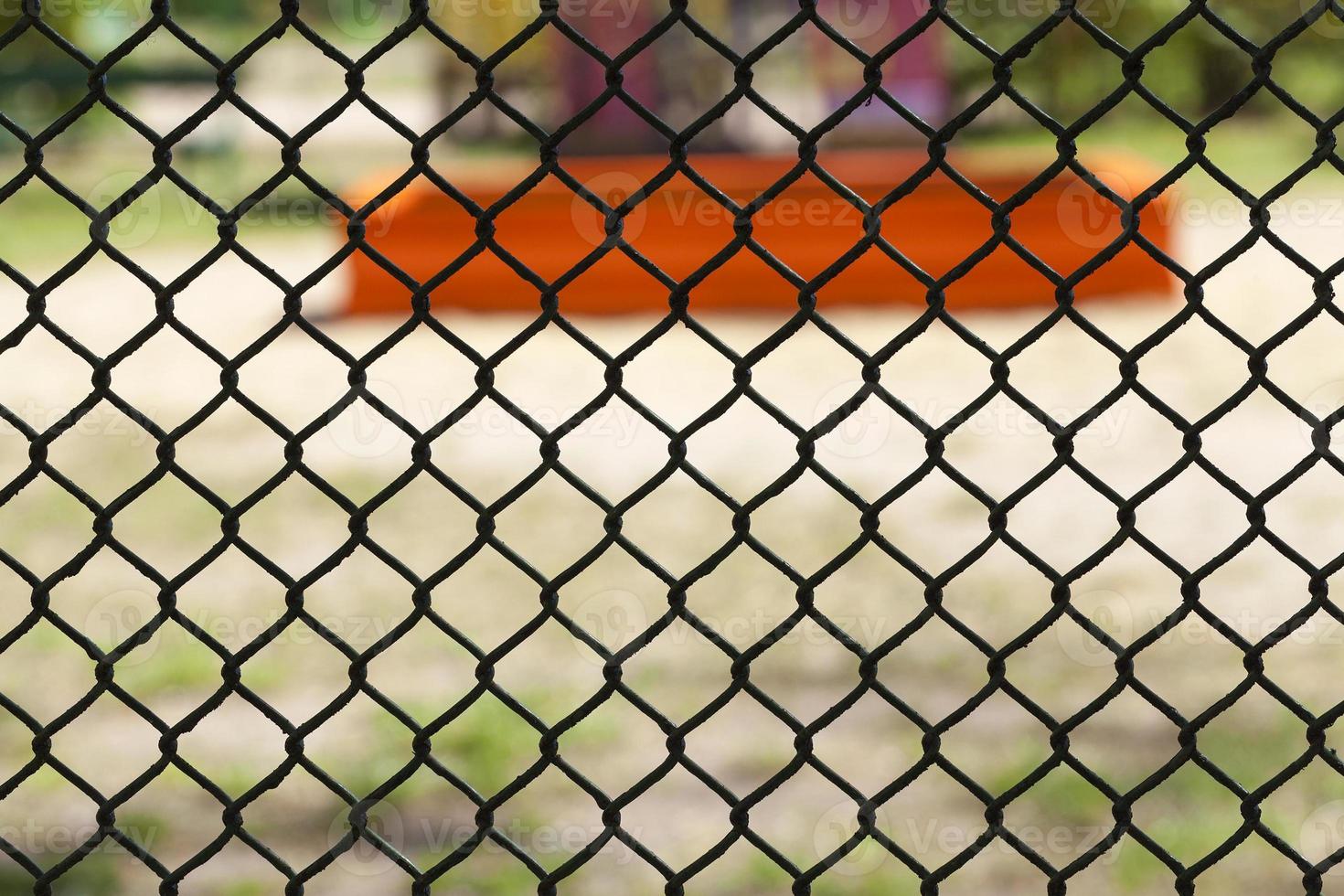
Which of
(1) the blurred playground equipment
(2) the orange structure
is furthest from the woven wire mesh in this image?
(2) the orange structure

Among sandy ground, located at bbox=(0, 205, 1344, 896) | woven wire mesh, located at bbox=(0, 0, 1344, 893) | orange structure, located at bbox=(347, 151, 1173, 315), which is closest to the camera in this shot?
woven wire mesh, located at bbox=(0, 0, 1344, 893)

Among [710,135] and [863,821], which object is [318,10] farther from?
[863,821]

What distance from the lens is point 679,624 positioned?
452 cm

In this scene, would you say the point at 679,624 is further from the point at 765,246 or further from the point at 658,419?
the point at 765,246

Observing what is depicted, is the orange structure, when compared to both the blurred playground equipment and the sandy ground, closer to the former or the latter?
the blurred playground equipment

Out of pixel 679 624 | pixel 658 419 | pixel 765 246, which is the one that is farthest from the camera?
pixel 765 246

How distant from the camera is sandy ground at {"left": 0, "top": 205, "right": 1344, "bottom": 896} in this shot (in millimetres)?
3191

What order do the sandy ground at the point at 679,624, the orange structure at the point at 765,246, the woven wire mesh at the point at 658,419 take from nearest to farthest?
the woven wire mesh at the point at 658,419, the sandy ground at the point at 679,624, the orange structure at the point at 765,246

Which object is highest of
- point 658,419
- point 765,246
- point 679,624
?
point 765,246

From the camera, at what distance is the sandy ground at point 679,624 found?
319cm

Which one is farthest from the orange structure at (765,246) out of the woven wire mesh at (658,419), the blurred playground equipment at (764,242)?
the woven wire mesh at (658,419)

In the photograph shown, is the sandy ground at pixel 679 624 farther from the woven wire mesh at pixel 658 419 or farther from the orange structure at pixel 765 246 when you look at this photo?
the orange structure at pixel 765 246

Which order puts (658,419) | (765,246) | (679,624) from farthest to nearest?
(765,246) < (679,624) < (658,419)

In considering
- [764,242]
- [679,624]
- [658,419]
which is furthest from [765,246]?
[658,419]
